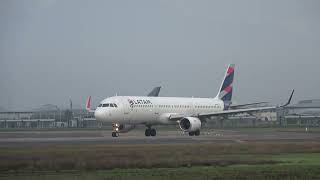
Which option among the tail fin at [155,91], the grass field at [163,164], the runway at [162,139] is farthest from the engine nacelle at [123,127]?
the tail fin at [155,91]

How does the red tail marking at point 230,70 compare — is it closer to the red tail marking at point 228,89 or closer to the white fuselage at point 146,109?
the red tail marking at point 228,89

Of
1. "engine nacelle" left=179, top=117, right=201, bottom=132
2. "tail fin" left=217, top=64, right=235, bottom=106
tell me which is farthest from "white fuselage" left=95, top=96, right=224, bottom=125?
"tail fin" left=217, top=64, right=235, bottom=106

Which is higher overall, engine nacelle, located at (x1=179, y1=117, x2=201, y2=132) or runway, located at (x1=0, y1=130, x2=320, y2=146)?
engine nacelle, located at (x1=179, y1=117, x2=201, y2=132)

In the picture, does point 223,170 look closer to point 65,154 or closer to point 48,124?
point 65,154

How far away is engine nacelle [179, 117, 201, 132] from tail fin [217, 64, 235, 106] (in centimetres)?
1285

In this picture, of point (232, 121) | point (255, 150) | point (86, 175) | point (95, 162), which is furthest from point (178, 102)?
point (232, 121)

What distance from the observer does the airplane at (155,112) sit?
6234 cm

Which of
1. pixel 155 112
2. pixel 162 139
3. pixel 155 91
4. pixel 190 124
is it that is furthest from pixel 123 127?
pixel 155 91

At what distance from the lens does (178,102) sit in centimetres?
6962

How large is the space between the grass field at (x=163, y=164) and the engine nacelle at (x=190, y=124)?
27131 millimetres

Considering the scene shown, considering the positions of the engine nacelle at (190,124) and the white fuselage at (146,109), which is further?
the engine nacelle at (190,124)

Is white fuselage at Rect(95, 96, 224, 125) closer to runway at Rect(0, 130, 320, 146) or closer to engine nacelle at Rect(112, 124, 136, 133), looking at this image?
engine nacelle at Rect(112, 124, 136, 133)

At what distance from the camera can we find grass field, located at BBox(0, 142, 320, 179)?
2345cm

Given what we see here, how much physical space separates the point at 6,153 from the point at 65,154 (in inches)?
143
